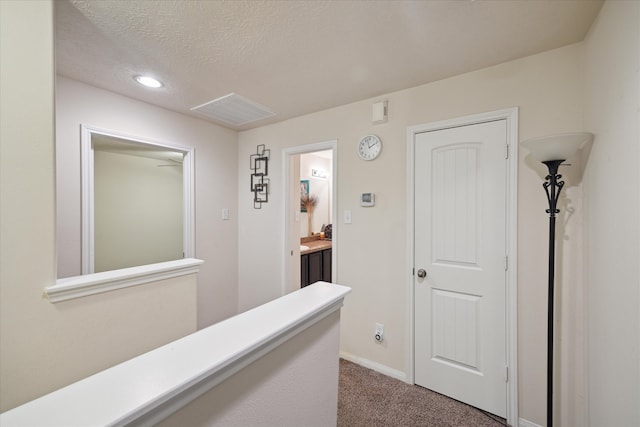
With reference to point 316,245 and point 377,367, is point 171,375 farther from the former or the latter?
point 316,245

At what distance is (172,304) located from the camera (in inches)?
71.2

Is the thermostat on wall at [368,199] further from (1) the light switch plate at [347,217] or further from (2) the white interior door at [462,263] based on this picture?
(2) the white interior door at [462,263]

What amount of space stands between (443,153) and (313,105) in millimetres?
1249

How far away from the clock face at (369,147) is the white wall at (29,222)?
1975 mm

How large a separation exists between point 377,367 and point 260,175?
2311 mm

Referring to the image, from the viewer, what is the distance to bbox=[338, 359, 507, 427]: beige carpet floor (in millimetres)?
1763

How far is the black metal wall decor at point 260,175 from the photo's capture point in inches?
122

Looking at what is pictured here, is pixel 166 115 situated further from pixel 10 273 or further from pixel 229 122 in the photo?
pixel 10 273

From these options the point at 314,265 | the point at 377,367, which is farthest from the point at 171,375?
the point at 314,265

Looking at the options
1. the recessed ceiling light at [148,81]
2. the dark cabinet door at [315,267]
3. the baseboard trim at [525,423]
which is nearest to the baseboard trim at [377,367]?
the baseboard trim at [525,423]

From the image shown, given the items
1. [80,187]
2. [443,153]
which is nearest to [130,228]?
[80,187]

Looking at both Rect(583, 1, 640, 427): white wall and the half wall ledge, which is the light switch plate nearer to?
the half wall ledge

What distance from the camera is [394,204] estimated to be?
224 centimetres

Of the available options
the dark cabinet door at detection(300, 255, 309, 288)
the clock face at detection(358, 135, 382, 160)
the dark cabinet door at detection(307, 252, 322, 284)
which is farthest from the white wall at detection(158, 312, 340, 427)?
the dark cabinet door at detection(307, 252, 322, 284)
